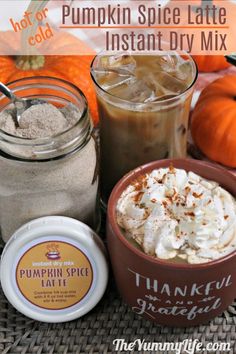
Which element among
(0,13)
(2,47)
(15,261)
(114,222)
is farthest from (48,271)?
(0,13)

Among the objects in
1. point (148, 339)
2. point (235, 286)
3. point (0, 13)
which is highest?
point (0, 13)

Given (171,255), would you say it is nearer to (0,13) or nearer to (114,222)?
(114,222)

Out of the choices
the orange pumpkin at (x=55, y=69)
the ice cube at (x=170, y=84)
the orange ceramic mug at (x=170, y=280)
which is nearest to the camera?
the orange ceramic mug at (x=170, y=280)

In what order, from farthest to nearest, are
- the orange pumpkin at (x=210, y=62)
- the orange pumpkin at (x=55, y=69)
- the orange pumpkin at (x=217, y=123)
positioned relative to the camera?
the orange pumpkin at (x=210, y=62), the orange pumpkin at (x=55, y=69), the orange pumpkin at (x=217, y=123)

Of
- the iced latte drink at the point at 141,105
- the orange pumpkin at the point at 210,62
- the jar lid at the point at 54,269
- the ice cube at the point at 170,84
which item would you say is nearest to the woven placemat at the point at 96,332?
the jar lid at the point at 54,269

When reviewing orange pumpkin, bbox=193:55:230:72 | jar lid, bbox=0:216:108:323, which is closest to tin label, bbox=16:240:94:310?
jar lid, bbox=0:216:108:323

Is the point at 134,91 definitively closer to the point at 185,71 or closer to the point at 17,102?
the point at 185,71

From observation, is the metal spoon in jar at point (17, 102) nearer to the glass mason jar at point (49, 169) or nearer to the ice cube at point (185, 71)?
the glass mason jar at point (49, 169)
